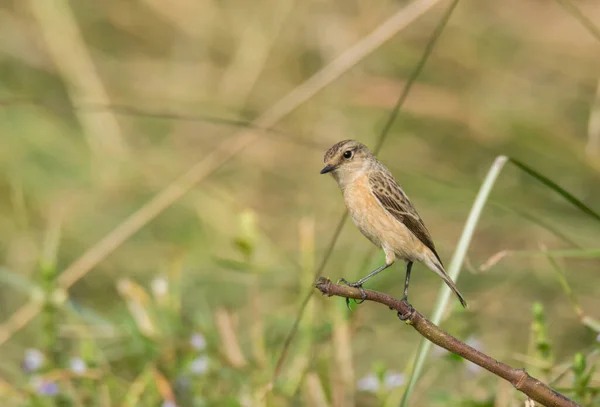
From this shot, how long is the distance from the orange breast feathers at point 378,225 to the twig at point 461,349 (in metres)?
0.54

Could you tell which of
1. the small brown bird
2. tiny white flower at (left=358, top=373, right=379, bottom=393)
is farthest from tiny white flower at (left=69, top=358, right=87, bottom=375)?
the small brown bird

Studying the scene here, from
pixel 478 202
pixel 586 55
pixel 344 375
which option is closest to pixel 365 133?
pixel 586 55

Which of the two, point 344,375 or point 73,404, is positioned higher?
point 344,375

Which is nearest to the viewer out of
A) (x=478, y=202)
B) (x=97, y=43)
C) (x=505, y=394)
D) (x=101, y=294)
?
(x=478, y=202)

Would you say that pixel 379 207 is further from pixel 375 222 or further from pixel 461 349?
pixel 461 349

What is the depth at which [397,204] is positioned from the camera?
2447 mm

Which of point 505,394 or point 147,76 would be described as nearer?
point 505,394

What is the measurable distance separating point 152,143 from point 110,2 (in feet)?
4.57

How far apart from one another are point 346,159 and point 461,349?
32.4 inches

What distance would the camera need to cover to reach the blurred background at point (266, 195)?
10.5 feet

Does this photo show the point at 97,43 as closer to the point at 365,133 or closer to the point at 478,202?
the point at 365,133

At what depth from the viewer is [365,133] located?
217 inches

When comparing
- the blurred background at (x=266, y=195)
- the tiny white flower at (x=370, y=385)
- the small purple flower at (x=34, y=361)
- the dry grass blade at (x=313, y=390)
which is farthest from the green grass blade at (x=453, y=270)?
the small purple flower at (x=34, y=361)

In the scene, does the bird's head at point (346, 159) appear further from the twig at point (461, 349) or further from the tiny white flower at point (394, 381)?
the tiny white flower at point (394, 381)
